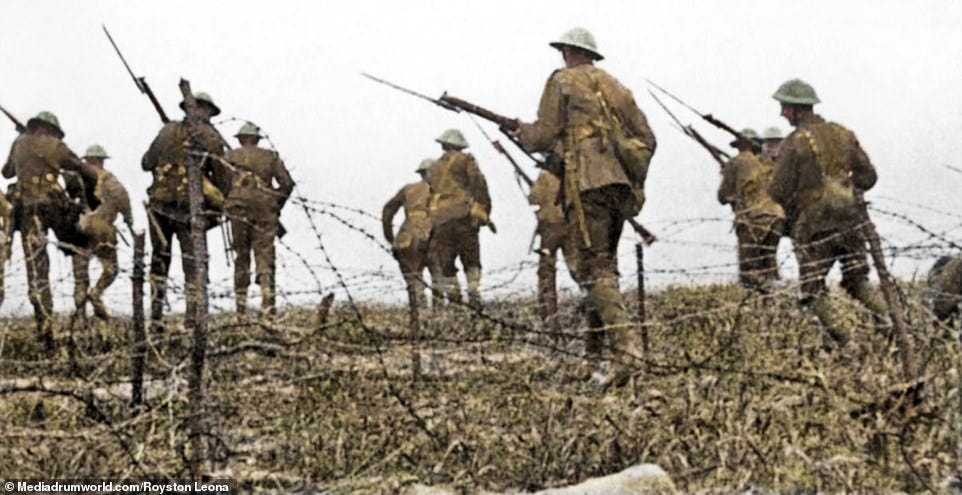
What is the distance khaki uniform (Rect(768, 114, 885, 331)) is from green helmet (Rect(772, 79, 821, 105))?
0.16m

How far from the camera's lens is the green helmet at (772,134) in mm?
14227

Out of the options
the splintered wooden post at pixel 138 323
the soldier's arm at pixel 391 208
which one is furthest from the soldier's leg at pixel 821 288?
the soldier's arm at pixel 391 208

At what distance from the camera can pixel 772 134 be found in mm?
14273

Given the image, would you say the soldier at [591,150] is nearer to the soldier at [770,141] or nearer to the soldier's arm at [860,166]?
the soldier's arm at [860,166]

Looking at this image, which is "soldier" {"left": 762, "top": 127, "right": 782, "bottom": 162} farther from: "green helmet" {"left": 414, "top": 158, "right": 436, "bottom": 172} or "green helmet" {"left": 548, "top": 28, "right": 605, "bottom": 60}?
"green helmet" {"left": 548, "top": 28, "right": 605, "bottom": 60}

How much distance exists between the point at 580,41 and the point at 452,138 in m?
5.65

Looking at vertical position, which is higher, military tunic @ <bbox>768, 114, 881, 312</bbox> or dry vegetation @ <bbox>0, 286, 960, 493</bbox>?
military tunic @ <bbox>768, 114, 881, 312</bbox>

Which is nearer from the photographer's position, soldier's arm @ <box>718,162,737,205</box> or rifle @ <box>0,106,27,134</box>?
rifle @ <box>0,106,27,134</box>

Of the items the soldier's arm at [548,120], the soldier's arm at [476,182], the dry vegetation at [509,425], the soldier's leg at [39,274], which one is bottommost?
the dry vegetation at [509,425]

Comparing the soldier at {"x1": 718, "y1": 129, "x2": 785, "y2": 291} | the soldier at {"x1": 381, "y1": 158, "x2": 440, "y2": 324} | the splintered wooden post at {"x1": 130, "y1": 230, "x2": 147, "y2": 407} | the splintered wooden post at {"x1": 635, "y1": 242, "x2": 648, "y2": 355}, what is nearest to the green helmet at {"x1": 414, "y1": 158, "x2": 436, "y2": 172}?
the soldier at {"x1": 381, "y1": 158, "x2": 440, "y2": 324}

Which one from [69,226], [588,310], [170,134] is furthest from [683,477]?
[69,226]

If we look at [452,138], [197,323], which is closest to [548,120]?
[197,323]

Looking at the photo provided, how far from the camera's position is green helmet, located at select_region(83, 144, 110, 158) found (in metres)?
14.3

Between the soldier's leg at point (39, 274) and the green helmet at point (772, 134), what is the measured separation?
711 cm
